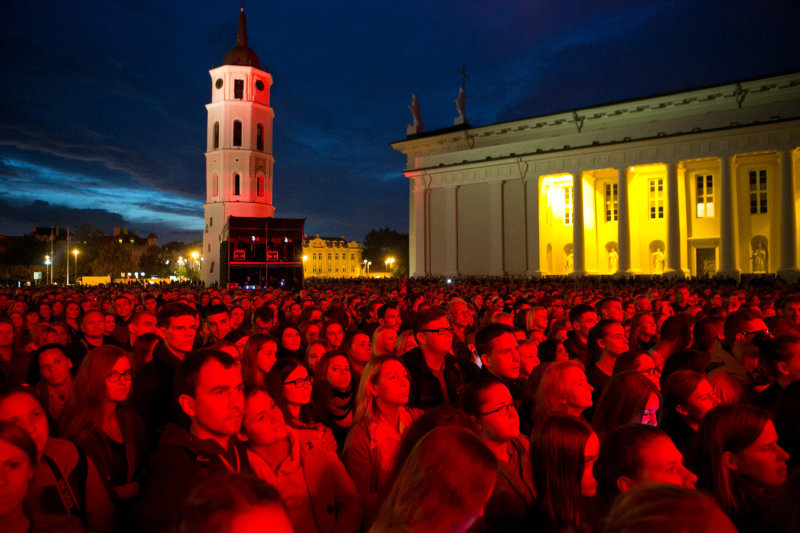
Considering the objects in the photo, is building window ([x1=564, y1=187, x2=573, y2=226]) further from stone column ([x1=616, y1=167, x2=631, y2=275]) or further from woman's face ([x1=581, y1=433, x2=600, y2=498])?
woman's face ([x1=581, y1=433, x2=600, y2=498])

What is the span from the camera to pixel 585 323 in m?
7.49

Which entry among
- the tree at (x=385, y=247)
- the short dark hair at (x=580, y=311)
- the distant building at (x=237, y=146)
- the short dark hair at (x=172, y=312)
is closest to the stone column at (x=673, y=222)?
the short dark hair at (x=580, y=311)

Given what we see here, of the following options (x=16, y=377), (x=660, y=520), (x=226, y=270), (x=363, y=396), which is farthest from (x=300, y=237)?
(x=660, y=520)

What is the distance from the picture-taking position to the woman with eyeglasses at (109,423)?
3307mm

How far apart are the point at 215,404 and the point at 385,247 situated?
117 metres

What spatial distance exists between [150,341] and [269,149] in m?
67.1

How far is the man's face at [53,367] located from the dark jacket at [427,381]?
3181mm

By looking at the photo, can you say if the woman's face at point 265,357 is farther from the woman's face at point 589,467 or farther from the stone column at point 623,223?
the stone column at point 623,223

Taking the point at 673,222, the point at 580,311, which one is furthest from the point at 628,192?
the point at 580,311

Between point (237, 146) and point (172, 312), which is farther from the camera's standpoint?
point (237, 146)

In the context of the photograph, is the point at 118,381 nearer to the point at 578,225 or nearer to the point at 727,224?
the point at 727,224

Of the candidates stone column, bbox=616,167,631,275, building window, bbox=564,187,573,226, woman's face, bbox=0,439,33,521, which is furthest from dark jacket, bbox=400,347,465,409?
building window, bbox=564,187,573,226

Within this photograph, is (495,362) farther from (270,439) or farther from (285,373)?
(270,439)

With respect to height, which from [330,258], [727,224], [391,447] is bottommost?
[391,447]
